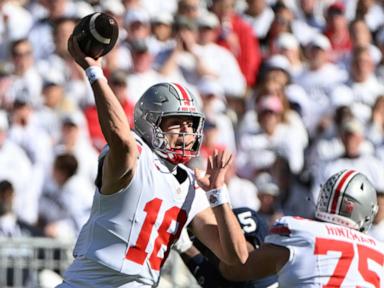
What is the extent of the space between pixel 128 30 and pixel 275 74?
1766mm

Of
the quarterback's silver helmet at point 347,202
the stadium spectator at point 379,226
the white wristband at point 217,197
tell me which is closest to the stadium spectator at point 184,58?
the stadium spectator at point 379,226

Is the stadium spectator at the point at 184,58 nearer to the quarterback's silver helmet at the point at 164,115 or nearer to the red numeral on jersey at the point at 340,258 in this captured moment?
the quarterback's silver helmet at the point at 164,115

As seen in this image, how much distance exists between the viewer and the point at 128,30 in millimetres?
14344

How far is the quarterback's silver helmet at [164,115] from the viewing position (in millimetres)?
6719

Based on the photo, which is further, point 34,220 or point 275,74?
point 275,74

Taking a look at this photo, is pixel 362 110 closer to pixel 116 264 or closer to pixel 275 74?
pixel 275 74

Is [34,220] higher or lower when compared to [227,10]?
lower

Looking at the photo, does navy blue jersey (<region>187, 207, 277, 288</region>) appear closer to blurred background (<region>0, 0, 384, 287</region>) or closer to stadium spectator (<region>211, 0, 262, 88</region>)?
blurred background (<region>0, 0, 384, 287</region>)

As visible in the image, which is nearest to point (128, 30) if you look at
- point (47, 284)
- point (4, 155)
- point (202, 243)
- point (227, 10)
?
point (227, 10)

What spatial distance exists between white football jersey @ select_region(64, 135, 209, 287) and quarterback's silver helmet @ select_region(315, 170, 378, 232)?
896 millimetres

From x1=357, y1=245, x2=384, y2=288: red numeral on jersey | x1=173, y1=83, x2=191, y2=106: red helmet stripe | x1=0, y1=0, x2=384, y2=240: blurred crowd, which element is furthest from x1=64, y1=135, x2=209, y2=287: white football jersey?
x1=0, y1=0, x2=384, y2=240: blurred crowd

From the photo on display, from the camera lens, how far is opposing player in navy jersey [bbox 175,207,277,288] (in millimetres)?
7352

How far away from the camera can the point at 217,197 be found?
6.67 m

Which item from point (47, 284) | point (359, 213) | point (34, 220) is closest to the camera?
point (359, 213)
